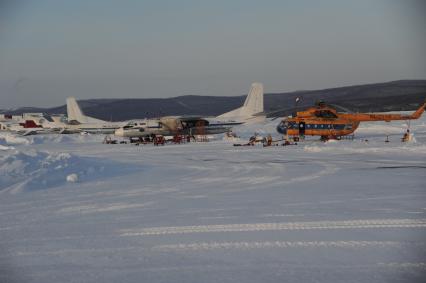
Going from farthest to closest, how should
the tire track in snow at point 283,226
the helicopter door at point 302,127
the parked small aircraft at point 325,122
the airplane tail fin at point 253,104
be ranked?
the airplane tail fin at point 253,104
the helicopter door at point 302,127
the parked small aircraft at point 325,122
the tire track in snow at point 283,226

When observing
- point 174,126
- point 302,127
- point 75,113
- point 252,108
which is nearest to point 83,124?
point 75,113

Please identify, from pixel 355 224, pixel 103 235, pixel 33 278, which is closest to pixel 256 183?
pixel 355 224

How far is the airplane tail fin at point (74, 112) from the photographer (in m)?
54.5

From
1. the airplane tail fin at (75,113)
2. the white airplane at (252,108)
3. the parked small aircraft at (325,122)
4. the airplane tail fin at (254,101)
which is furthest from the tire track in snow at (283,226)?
the airplane tail fin at (75,113)

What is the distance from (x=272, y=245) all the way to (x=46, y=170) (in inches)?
424

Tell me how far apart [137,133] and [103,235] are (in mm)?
35592

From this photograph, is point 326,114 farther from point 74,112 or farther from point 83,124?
point 74,112

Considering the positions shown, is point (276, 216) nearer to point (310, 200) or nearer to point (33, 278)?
point (310, 200)

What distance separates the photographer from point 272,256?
607cm

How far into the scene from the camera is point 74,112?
180 ft

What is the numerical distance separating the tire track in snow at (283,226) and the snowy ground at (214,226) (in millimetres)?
18

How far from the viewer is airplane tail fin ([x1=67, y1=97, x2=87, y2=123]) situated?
179 feet

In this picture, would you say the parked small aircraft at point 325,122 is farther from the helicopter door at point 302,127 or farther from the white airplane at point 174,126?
the white airplane at point 174,126

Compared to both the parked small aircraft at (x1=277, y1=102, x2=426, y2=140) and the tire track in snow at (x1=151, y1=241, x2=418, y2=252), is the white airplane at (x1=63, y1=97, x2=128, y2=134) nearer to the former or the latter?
the parked small aircraft at (x1=277, y1=102, x2=426, y2=140)
